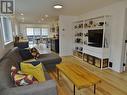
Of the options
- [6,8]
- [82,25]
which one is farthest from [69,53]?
[6,8]

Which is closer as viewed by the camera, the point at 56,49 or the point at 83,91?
the point at 83,91

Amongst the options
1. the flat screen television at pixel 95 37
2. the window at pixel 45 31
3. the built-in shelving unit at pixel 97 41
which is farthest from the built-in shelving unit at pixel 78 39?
the window at pixel 45 31

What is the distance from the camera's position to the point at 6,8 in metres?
1.97

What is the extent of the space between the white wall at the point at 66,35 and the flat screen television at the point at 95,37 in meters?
1.69

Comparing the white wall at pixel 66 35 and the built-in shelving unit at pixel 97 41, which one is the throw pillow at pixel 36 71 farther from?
the white wall at pixel 66 35

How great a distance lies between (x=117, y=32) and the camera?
3715 millimetres

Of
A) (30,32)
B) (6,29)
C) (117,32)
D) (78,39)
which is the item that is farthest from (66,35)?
(30,32)

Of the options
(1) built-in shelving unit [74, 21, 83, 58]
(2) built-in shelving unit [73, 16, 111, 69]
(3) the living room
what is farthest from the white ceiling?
(1) built-in shelving unit [74, 21, 83, 58]

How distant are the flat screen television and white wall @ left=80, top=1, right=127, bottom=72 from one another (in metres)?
0.39

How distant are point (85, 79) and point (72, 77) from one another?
27 cm

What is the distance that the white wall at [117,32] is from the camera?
352 cm

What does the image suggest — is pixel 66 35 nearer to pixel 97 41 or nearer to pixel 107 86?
pixel 97 41

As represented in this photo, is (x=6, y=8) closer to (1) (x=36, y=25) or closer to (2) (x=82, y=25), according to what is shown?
(2) (x=82, y=25)

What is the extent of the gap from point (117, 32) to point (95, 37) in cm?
87
